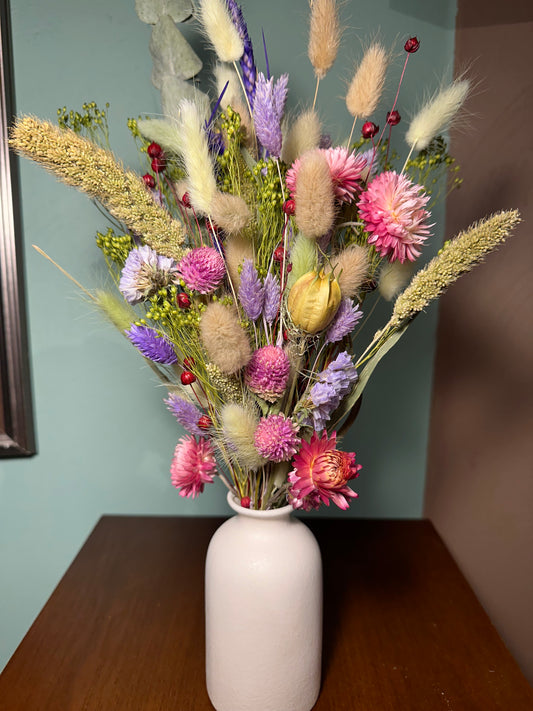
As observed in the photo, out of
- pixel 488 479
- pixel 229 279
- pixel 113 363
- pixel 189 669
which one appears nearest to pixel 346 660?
pixel 189 669

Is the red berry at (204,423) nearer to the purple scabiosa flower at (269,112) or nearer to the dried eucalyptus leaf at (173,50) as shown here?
the purple scabiosa flower at (269,112)

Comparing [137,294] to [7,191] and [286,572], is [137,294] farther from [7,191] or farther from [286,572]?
[7,191]

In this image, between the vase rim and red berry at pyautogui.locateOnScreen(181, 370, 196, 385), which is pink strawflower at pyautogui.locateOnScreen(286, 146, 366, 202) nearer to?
red berry at pyautogui.locateOnScreen(181, 370, 196, 385)

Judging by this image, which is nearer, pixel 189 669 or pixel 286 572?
pixel 286 572

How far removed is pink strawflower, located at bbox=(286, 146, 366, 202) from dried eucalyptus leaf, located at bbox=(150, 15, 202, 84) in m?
0.29

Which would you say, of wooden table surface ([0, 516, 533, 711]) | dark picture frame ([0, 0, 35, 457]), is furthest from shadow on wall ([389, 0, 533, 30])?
wooden table surface ([0, 516, 533, 711])

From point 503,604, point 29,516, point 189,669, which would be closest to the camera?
point 189,669

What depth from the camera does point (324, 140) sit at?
71cm

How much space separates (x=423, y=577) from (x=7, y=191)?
3.33ft

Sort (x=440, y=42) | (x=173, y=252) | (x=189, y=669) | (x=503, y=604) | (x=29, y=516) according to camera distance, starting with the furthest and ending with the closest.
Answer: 1. (x=29, y=516)
2. (x=440, y=42)
3. (x=503, y=604)
4. (x=189, y=669)
5. (x=173, y=252)

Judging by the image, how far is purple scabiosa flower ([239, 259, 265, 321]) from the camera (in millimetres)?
585

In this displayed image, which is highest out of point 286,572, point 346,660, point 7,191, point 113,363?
point 7,191

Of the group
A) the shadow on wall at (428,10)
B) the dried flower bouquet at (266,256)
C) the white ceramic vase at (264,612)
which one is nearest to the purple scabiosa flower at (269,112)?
the dried flower bouquet at (266,256)

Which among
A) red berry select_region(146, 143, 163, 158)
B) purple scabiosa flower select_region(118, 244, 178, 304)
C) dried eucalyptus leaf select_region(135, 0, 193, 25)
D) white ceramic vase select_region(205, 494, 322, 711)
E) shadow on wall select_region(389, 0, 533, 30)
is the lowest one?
white ceramic vase select_region(205, 494, 322, 711)
